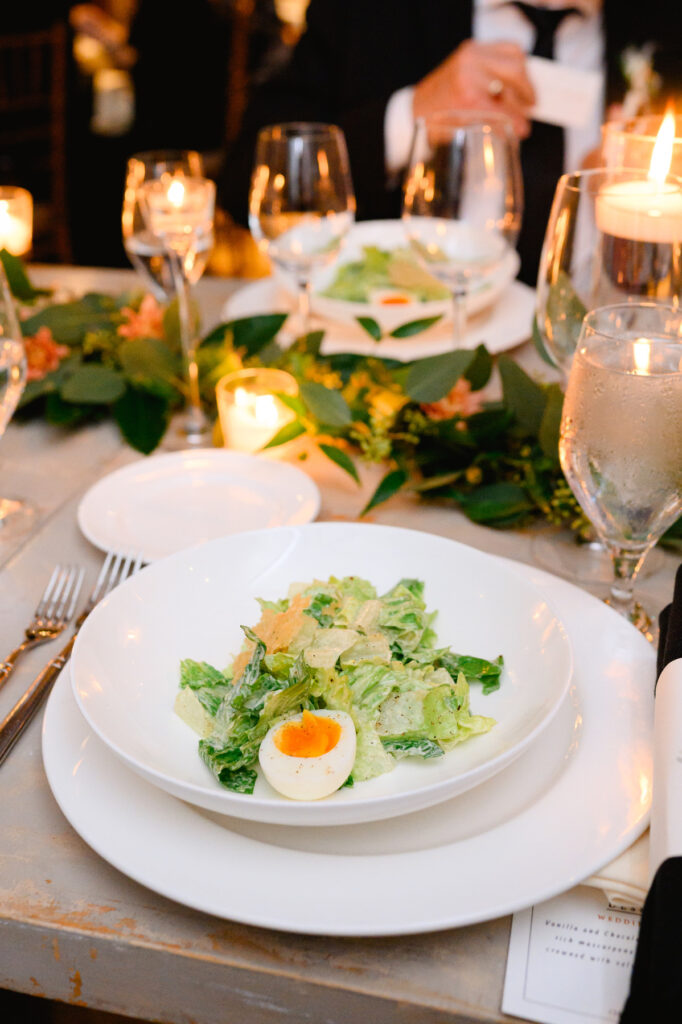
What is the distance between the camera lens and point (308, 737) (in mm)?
563

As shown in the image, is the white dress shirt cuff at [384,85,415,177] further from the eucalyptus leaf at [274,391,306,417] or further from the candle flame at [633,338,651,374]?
the candle flame at [633,338,651,374]

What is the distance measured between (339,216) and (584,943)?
3.14ft

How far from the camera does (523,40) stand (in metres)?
2.28

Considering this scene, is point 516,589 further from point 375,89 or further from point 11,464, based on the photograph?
point 375,89

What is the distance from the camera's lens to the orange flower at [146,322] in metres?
1.26

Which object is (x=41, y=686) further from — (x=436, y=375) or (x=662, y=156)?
(x=662, y=156)

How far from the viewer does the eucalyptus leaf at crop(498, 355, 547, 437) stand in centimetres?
98

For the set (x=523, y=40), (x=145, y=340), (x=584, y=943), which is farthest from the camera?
(x=523, y=40)

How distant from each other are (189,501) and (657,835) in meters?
0.63

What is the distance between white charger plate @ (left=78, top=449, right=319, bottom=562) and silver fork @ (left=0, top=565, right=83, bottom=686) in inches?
1.9

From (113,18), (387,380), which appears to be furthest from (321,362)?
(113,18)

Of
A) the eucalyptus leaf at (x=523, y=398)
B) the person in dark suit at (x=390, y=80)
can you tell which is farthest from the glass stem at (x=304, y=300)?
the person in dark suit at (x=390, y=80)

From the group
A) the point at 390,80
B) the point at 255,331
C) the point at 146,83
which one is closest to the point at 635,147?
the point at 255,331

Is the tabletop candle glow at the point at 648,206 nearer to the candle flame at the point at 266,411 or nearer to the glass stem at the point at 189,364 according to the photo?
the candle flame at the point at 266,411
